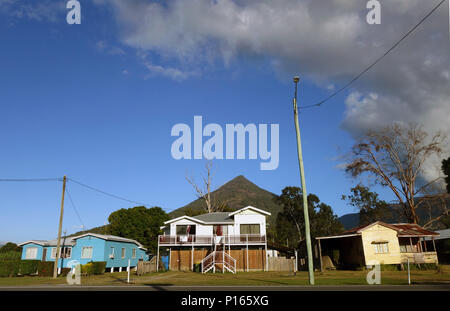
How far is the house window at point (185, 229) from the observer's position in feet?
124

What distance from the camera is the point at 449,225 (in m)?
72.1

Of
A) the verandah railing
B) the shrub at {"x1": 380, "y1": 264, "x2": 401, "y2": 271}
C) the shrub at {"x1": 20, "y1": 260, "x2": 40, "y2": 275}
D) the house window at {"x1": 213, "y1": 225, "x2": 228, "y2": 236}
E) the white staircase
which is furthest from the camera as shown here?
the house window at {"x1": 213, "y1": 225, "x2": 228, "y2": 236}

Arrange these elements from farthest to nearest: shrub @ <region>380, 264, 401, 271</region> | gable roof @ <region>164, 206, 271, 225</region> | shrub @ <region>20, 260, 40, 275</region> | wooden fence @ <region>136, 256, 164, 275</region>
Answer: gable roof @ <region>164, 206, 271, 225</region> → shrub @ <region>20, 260, 40, 275</region> → shrub @ <region>380, 264, 401, 271</region> → wooden fence @ <region>136, 256, 164, 275</region>

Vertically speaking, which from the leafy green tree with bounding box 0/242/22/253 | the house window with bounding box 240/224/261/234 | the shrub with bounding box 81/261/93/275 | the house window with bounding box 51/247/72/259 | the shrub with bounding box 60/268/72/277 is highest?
the house window with bounding box 240/224/261/234

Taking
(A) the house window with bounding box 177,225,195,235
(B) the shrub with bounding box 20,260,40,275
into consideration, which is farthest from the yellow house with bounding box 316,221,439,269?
(B) the shrub with bounding box 20,260,40,275

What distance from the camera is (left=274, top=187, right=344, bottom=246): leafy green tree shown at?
68750 mm

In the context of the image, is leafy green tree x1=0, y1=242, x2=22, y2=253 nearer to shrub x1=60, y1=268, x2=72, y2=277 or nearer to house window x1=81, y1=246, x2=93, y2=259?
house window x1=81, y1=246, x2=93, y2=259

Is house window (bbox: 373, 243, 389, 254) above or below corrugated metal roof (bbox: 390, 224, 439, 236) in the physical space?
below

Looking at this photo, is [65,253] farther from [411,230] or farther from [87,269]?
[411,230]

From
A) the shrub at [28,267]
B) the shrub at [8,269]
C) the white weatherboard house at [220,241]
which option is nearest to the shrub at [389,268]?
the white weatherboard house at [220,241]

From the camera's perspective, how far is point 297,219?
71.1 m

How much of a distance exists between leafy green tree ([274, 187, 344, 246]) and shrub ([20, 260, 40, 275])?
50.1 m
